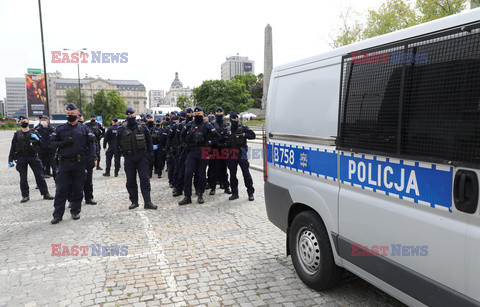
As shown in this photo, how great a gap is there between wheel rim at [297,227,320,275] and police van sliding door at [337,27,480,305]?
1.59ft

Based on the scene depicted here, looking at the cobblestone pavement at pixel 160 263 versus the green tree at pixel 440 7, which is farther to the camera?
the green tree at pixel 440 7

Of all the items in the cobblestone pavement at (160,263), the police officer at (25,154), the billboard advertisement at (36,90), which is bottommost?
the cobblestone pavement at (160,263)

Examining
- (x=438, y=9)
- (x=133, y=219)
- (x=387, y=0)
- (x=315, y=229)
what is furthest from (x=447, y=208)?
(x=387, y=0)

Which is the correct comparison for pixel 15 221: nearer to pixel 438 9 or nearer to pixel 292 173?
pixel 292 173

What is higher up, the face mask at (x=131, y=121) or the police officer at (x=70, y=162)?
the face mask at (x=131, y=121)

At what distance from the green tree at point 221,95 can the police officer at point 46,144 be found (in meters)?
61.3

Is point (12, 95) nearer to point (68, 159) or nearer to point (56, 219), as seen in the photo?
point (68, 159)

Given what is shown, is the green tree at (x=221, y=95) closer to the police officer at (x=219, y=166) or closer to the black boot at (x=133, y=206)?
the police officer at (x=219, y=166)

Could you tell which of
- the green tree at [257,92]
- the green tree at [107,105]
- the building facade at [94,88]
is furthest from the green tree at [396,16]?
the building facade at [94,88]

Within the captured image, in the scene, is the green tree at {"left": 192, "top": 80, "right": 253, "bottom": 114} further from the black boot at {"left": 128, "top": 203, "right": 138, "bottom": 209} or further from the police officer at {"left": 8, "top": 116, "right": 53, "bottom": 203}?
the black boot at {"left": 128, "top": 203, "right": 138, "bottom": 209}

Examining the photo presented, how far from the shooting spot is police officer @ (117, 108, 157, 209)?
6.85m

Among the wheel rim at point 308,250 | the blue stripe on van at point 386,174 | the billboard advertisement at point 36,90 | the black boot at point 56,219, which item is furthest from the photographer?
the billboard advertisement at point 36,90

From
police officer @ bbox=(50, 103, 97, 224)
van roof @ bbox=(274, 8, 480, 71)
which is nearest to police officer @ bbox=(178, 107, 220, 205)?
police officer @ bbox=(50, 103, 97, 224)

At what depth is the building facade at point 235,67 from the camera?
175 m
